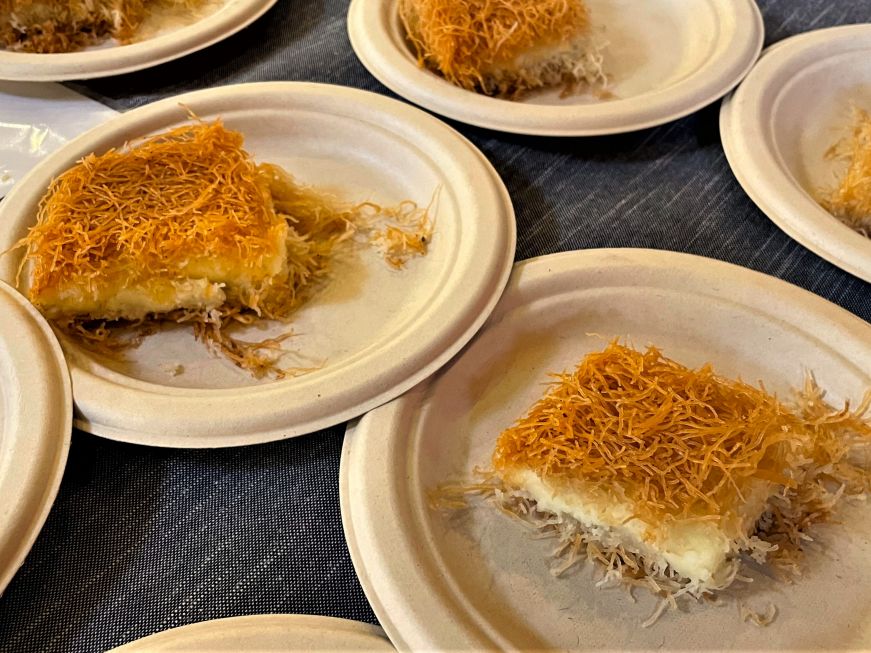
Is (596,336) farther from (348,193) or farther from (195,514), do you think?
(195,514)

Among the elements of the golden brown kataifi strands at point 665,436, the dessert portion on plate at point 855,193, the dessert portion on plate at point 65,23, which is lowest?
the golden brown kataifi strands at point 665,436

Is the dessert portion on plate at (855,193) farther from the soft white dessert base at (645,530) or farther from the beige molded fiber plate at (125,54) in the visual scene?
the beige molded fiber plate at (125,54)

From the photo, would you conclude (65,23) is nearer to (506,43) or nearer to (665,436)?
(506,43)

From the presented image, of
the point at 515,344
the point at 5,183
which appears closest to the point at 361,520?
the point at 515,344

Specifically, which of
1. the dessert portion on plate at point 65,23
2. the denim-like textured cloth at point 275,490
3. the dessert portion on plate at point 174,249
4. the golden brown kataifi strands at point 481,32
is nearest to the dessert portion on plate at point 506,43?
the golden brown kataifi strands at point 481,32

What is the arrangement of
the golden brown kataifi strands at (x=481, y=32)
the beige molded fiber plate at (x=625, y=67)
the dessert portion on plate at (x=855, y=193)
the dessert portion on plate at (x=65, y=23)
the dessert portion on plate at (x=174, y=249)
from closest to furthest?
1. the dessert portion on plate at (x=174, y=249)
2. the dessert portion on plate at (x=855, y=193)
3. the beige molded fiber plate at (x=625, y=67)
4. the golden brown kataifi strands at (x=481, y=32)
5. the dessert portion on plate at (x=65, y=23)

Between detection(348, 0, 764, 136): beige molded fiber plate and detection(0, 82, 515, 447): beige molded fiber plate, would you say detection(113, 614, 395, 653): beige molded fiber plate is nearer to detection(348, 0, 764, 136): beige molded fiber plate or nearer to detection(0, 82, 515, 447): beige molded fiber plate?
detection(0, 82, 515, 447): beige molded fiber plate
